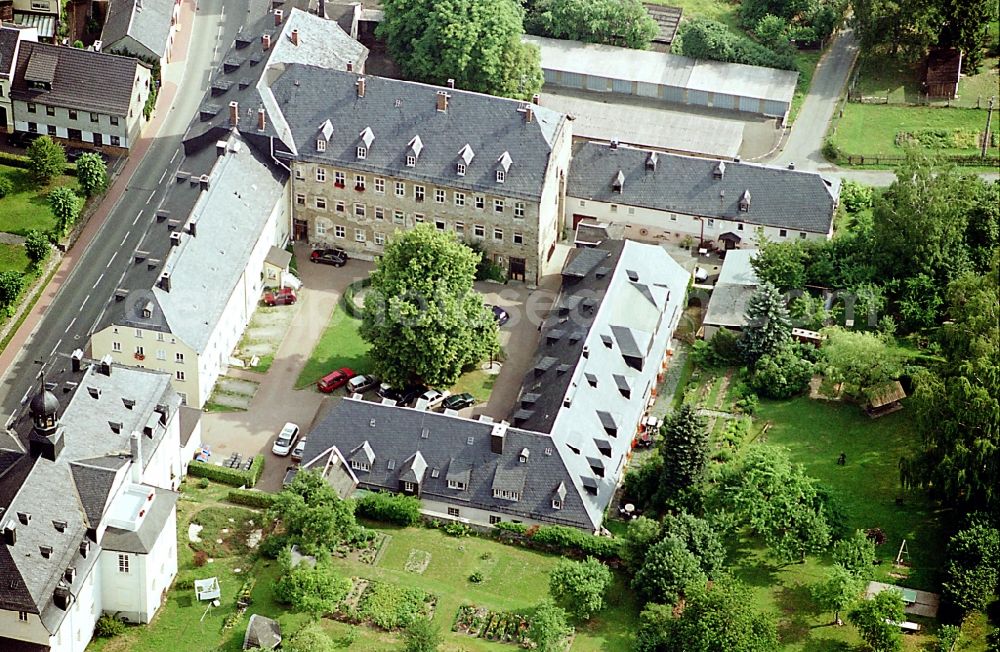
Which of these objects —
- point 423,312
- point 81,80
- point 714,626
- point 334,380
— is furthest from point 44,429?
point 81,80

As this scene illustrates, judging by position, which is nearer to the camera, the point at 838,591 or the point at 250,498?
the point at 838,591

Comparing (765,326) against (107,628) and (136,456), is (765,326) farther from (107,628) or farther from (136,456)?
(107,628)

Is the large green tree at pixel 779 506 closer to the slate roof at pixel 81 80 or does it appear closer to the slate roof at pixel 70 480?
the slate roof at pixel 70 480

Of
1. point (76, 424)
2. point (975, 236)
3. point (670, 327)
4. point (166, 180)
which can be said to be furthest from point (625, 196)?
point (76, 424)

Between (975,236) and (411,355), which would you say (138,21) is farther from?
(975,236)

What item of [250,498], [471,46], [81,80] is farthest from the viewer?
[471,46]

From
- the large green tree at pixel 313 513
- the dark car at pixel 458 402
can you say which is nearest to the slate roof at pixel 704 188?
the dark car at pixel 458 402
